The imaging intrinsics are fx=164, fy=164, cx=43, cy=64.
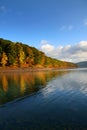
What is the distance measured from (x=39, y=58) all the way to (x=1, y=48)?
47042 millimetres

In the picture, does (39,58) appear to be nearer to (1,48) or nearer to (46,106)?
(1,48)

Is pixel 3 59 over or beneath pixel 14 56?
beneath

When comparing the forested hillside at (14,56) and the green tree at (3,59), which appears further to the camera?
the forested hillside at (14,56)

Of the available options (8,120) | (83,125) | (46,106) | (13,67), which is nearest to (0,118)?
(8,120)

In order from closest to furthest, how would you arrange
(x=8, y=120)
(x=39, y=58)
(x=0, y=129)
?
(x=0, y=129) < (x=8, y=120) < (x=39, y=58)

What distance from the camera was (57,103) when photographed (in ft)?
59.3

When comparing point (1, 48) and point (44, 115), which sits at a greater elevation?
point (1, 48)

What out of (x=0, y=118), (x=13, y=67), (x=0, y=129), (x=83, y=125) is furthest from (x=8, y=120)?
(x=13, y=67)

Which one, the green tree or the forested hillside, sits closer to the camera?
the green tree

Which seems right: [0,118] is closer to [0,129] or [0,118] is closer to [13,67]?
[0,129]

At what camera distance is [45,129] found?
36.9 feet

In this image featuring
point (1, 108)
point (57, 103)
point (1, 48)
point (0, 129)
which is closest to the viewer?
point (0, 129)

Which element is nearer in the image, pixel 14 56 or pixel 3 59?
pixel 3 59

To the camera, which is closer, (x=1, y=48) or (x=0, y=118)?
(x=0, y=118)
